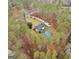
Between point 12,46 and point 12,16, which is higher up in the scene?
point 12,16

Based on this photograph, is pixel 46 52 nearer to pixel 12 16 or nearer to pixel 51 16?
pixel 51 16

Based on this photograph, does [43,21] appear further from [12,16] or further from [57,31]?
[12,16]
